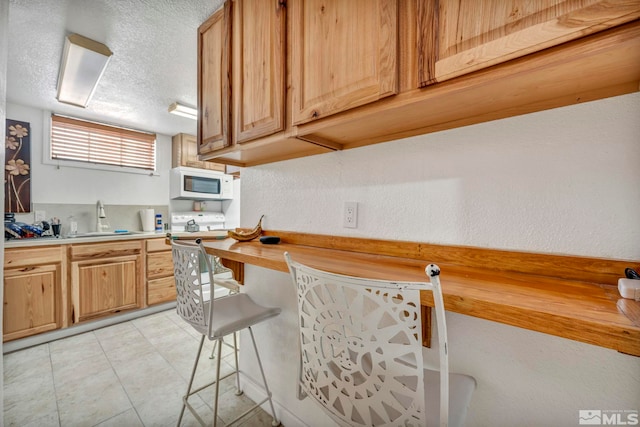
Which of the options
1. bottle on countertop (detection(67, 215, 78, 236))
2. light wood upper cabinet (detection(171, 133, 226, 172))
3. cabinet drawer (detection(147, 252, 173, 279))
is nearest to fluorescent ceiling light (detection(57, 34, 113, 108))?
light wood upper cabinet (detection(171, 133, 226, 172))

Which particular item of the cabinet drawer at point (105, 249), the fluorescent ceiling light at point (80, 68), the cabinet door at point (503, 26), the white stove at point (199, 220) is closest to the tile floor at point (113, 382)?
the cabinet drawer at point (105, 249)

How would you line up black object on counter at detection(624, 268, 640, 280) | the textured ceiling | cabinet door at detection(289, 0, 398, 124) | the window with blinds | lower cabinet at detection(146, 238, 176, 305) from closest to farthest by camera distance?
black object on counter at detection(624, 268, 640, 280) → cabinet door at detection(289, 0, 398, 124) → the textured ceiling → the window with blinds → lower cabinet at detection(146, 238, 176, 305)

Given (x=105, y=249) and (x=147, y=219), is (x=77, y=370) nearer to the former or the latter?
(x=105, y=249)

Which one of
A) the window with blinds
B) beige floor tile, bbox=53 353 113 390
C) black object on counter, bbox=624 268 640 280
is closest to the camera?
black object on counter, bbox=624 268 640 280

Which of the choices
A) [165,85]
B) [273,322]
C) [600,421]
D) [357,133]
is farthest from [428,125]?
[165,85]

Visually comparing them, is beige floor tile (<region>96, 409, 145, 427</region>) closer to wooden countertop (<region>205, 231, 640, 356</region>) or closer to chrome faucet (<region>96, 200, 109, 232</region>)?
wooden countertop (<region>205, 231, 640, 356</region>)

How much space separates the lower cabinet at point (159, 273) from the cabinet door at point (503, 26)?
324 centimetres

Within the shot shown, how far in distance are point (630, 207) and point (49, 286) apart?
3799 millimetres

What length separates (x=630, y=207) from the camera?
0.69m

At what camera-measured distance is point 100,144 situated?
3176 millimetres

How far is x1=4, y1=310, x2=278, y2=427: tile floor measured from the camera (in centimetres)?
155

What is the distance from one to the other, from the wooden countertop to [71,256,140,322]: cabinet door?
2.36 metres

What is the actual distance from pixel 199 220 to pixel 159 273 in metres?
0.94

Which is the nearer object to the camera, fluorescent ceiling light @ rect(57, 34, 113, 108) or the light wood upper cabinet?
fluorescent ceiling light @ rect(57, 34, 113, 108)
